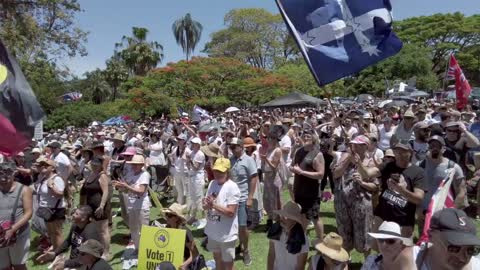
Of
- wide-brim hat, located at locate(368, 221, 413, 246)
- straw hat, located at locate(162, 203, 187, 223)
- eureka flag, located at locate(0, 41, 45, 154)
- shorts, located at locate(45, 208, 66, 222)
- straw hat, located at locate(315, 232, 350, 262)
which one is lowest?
shorts, located at locate(45, 208, 66, 222)

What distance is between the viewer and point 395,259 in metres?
3.05

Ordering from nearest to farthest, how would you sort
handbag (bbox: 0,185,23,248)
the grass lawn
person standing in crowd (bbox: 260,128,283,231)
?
handbag (bbox: 0,185,23,248), the grass lawn, person standing in crowd (bbox: 260,128,283,231)

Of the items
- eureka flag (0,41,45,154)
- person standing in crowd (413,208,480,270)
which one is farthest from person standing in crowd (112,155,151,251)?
person standing in crowd (413,208,480,270)

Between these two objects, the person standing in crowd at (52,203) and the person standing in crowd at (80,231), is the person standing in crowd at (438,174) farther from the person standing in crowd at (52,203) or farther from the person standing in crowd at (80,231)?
the person standing in crowd at (52,203)

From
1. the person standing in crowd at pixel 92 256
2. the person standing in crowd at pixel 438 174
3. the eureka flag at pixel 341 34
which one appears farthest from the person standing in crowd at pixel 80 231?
the person standing in crowd at pixel 438 174

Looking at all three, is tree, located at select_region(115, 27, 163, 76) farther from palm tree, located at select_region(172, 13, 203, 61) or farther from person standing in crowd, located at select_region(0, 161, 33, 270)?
person standing in crowd, located at select_region(0, 161, 33, 270)

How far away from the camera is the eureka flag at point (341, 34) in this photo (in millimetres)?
4734

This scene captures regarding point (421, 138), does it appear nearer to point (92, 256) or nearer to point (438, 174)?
point (438, 174)

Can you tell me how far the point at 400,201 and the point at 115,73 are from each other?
196 ft

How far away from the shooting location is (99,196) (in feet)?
21.4

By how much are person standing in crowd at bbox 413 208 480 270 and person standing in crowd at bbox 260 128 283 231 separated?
195 inches

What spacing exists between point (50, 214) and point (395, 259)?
18.1 ft

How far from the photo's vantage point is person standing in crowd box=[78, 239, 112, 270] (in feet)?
15.4

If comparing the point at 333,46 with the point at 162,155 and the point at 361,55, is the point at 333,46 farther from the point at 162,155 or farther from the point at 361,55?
the point at 162,155
